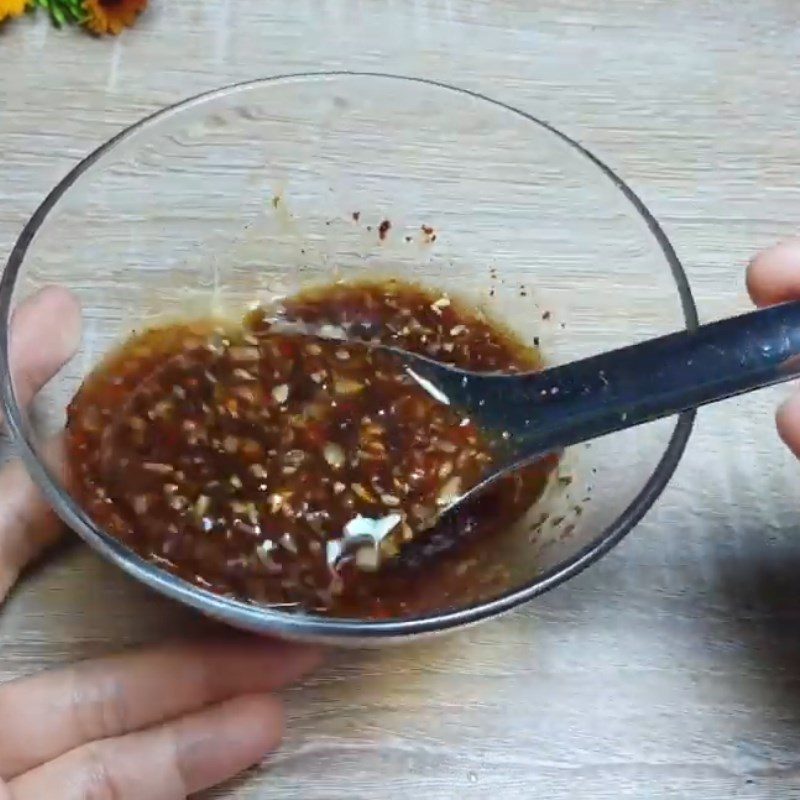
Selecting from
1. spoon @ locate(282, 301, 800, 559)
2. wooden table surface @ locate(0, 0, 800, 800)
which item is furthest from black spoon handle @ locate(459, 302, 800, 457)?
wooden table surface @ locate(0, 0, 800, 800)

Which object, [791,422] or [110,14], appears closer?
[791,422]

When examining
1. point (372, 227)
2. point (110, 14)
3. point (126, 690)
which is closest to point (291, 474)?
point (126, 690)

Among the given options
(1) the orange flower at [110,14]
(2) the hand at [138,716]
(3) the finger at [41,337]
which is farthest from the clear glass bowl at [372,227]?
(1) the orange flower at [110,14]

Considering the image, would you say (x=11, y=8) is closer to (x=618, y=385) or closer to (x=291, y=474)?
(x=291, y=474)

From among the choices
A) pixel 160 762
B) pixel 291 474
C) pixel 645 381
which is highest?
pixel 645 381

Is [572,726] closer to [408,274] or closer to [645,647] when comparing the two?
[645,647]
